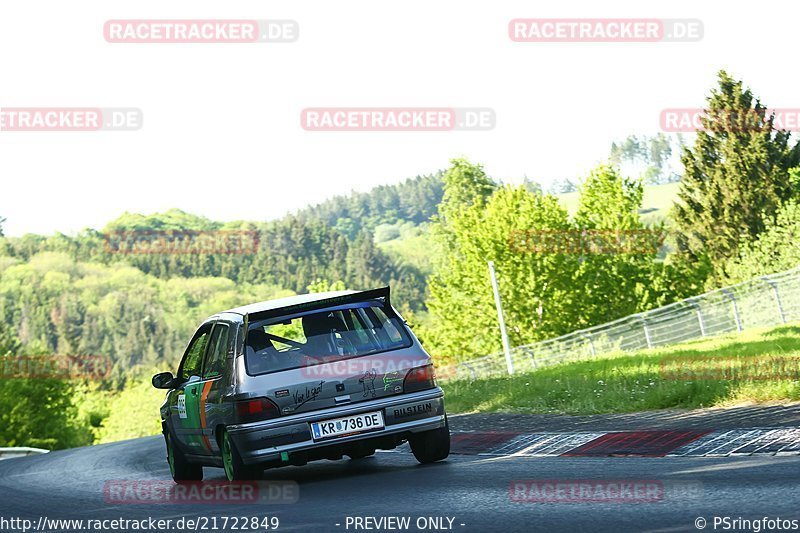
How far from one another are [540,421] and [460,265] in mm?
55960

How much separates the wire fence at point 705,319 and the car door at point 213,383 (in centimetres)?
1597

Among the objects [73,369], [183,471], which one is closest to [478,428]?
[183,471]

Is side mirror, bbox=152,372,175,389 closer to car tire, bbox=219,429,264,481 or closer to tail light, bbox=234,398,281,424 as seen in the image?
car tire, bbox=219,429,264,481

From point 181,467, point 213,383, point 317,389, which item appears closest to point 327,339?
point 317,389

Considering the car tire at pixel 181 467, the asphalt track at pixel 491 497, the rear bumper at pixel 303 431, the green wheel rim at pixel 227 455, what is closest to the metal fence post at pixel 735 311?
the asphalt track at pixel 491 497

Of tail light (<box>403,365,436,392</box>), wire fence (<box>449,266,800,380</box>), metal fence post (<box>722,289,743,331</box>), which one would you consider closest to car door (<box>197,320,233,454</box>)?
tail light (<box>403,365,436,392</box>)

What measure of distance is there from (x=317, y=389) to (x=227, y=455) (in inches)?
45.5

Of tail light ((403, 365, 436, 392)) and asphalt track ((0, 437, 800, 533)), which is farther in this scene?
tail light ((403, 365, 436, 392))

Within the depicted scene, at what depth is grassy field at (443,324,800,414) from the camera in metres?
14.1

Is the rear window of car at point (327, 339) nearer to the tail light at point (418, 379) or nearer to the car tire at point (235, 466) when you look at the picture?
the tail light at point (418, 379)

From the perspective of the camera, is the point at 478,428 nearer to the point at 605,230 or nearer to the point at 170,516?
the point at 170,516

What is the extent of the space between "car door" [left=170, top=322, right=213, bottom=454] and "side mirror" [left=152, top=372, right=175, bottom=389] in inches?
4.0

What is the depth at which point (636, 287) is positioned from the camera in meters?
70.1

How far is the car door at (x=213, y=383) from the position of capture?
10.9 m
